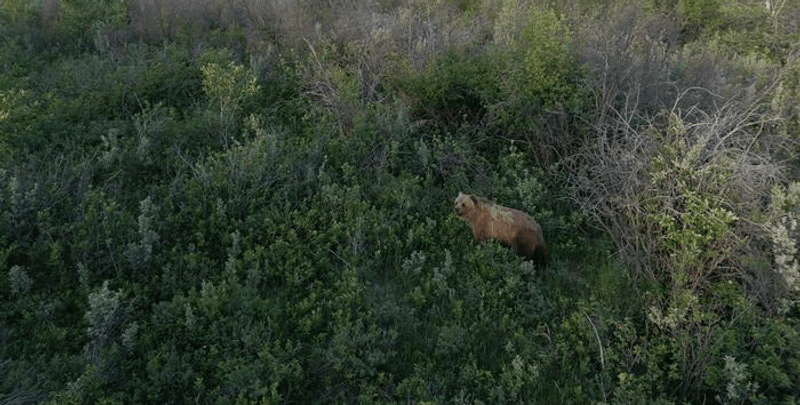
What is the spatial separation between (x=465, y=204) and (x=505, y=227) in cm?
39

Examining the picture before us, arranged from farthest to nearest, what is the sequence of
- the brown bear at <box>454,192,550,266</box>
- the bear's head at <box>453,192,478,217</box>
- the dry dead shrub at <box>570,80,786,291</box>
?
the bear's head at <box>453,192,478,217</box>, the brown bear at <box>454,192,550,266</box>, the dry dead shrub at <box>570,80,786,291</box>

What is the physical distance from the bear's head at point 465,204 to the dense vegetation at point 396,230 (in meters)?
0.14

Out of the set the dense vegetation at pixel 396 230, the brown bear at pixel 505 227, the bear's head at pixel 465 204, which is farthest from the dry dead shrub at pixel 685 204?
the bear's head at pixel 465 204

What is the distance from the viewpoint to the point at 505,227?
4.05m

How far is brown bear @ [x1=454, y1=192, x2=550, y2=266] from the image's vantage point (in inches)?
159

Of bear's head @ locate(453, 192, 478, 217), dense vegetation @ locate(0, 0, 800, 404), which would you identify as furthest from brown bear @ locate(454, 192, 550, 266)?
dense vegetation @ locate(0, 0, 800, 404)

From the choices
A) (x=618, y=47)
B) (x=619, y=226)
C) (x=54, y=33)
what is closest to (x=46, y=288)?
(x=619, y=226)

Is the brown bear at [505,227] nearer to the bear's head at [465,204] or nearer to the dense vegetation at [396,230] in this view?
the bear's head at [465,204]

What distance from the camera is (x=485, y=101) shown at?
5.62 m

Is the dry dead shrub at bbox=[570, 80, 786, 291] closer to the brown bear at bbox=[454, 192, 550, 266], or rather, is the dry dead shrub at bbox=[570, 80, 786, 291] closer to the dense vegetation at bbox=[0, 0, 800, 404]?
the dense vegetation at bbox=[0, 0, 800, 404]

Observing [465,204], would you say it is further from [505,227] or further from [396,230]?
[396,230]

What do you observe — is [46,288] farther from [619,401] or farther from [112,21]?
[112,21]

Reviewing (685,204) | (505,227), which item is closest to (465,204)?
(505,227)

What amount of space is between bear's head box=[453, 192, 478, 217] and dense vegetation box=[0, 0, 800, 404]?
143 millimetres
